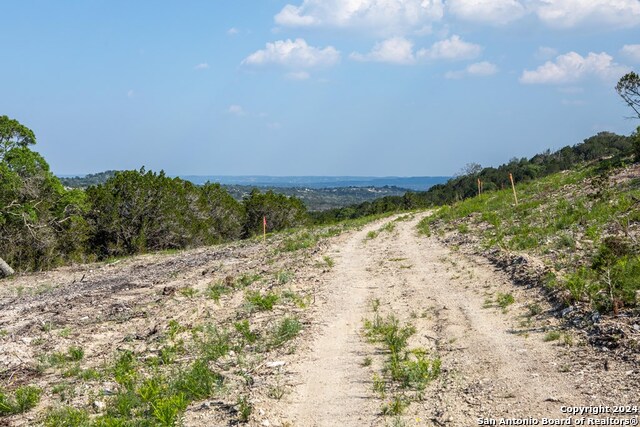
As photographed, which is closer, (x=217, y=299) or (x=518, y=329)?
(x=518, y=329)

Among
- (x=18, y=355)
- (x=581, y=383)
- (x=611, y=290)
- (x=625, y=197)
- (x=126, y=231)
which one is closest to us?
(x=581, y=383)

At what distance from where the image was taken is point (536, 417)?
5648 mm

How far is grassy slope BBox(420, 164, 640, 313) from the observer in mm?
9148

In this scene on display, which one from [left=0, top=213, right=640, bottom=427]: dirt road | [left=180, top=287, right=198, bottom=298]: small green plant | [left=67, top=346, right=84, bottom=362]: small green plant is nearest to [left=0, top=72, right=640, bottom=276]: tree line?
[left=0, top=213, right=640, bottom=427]: dirt road

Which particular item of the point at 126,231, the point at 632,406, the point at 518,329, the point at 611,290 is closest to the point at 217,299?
the point at 518,329

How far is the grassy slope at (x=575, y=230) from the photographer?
915cm

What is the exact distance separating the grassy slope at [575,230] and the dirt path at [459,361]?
97cm

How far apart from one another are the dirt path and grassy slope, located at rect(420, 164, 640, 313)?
966 mm

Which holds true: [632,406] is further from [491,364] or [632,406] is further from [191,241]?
[191,241]

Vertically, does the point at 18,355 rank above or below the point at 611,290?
below

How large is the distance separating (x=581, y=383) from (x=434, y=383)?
66.2 inches

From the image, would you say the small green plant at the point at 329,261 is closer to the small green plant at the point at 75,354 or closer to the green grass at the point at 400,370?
the green grass at the point at 400,370

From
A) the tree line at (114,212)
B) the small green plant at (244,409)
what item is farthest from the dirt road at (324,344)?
the tree line at (114,212)

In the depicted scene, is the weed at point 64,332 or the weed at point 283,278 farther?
the weed at point 283,278
